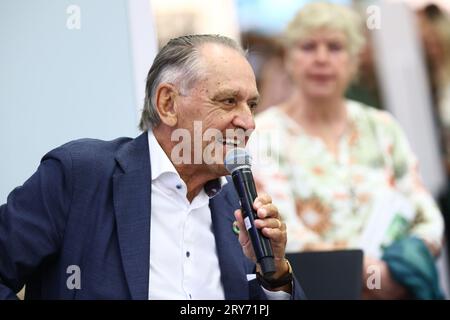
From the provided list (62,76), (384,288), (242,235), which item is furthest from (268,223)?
(384,288)

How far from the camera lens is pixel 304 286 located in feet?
8.76

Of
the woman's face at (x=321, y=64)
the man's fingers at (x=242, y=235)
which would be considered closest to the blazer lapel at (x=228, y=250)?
the man's fingers at (x=242, y=235)

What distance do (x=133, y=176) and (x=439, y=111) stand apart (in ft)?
11.3

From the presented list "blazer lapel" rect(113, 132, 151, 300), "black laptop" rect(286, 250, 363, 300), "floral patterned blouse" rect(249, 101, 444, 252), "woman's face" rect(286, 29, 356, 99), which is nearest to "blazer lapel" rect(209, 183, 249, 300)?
"blazer lapel" rect(113, 132, 151, 300)

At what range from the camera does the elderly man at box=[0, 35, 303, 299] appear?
1.87 meters

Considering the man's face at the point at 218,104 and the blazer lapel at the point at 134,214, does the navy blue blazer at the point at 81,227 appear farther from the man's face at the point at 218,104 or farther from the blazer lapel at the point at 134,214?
the man's face at the point at 218,104

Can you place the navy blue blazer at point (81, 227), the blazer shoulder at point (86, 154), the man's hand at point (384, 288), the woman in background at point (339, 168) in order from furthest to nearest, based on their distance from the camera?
the woman in background at point (339, 168) → the man's hand at point (384, 288) → the blazer shoulder at point (86, 154) → the navy blue blazer at point (81, 227)

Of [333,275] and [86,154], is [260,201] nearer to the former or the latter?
[86,154]

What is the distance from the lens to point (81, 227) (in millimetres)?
1910

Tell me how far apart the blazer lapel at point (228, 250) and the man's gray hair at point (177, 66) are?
0.94 feet

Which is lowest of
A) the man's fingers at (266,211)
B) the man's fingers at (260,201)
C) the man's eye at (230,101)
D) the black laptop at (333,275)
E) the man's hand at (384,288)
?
the man's hand at (384,288)

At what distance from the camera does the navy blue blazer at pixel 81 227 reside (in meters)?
1.84

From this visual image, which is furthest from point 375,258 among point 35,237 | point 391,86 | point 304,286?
point 391,86
